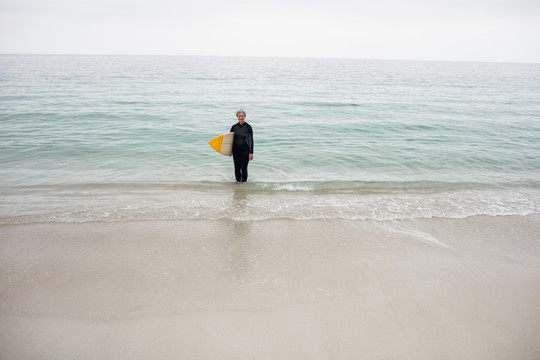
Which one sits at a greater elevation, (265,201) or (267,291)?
(265,201)

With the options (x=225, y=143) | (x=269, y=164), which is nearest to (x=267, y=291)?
(x=225, y=143)

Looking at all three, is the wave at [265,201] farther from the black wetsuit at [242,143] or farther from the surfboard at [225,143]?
the surfboard at [225,143]

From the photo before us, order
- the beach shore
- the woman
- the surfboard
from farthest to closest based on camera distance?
the surfboard < the woman < the beach shore

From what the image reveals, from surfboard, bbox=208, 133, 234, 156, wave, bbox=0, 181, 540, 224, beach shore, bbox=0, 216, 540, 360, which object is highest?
surfboard, bbox=208, 133, 234, 156

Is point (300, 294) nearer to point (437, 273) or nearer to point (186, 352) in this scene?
point (186, 352)

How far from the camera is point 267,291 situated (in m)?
4.24

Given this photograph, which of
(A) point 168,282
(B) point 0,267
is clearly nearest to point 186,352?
(A) point 168,282

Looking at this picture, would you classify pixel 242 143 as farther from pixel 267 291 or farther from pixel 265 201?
pixel 267 291

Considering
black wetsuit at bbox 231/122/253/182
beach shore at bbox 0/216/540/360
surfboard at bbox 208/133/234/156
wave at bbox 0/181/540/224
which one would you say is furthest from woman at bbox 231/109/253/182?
beach shore at bbox 0/216/540/360

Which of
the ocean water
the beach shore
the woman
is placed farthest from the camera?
the woman

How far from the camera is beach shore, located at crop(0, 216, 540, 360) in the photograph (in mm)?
3438

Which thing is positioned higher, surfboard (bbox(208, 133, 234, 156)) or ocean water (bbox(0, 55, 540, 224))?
surfboard (bbox(208, 133, 234, 156))

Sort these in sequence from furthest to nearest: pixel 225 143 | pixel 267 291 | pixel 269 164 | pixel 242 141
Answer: pixel 269 164, pixel 225 143, pixel 242 141, pixel 267 291

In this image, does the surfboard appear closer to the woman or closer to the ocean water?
the woman
